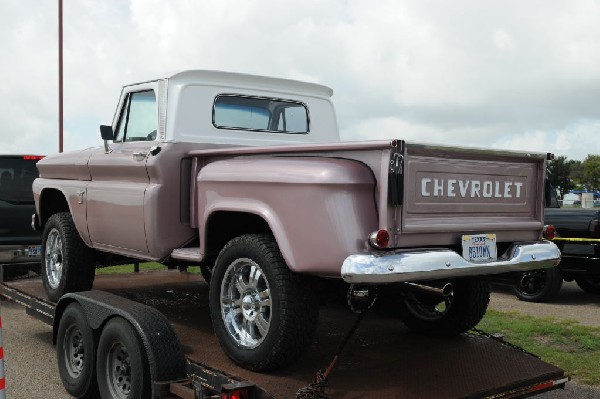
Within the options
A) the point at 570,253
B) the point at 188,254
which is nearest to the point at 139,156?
the point at 188,254

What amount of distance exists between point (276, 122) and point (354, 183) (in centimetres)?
243

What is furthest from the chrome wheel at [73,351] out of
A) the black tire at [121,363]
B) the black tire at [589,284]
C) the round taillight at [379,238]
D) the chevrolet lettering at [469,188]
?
the black tire at [589,284]

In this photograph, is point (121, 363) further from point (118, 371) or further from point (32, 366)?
point (32, 366)

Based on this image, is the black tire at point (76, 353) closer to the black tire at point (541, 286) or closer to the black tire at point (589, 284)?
the black tire at point (541, 286)

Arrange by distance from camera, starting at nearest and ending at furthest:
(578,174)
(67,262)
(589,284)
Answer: (67,262) < (589,284) < (578,174)

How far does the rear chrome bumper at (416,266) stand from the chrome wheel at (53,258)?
3764 millimetres

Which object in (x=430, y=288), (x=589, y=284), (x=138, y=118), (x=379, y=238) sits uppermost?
(x=138, y=118)

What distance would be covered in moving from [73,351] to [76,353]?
0.10 feet

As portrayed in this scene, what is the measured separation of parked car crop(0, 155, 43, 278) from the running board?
408 centimetres

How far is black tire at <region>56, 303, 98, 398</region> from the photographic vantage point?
15.2ft

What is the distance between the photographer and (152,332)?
4.03 metres

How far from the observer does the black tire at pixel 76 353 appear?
4.64m

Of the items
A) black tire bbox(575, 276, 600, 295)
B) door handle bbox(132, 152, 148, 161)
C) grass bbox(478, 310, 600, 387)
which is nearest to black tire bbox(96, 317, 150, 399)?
door handle bbox(132, 152, 148, 161)

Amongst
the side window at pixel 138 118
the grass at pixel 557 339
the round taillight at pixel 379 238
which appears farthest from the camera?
the grass at pixel 557 339
